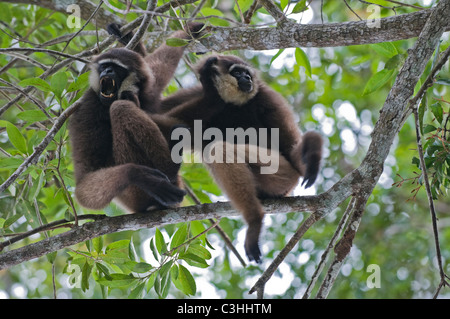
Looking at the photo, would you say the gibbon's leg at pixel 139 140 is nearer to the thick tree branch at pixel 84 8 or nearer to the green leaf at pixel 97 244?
the green leaf at pixel 97 244

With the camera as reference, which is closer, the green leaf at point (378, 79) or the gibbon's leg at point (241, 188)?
the gibbon's leg at point (241, 188)

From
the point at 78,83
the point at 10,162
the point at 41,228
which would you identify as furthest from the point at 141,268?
the point at 78,83

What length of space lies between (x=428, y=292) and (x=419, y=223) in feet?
4.81

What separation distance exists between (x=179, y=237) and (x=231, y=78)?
195cm

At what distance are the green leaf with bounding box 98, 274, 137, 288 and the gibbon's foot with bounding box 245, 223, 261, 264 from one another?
1071 millimetres

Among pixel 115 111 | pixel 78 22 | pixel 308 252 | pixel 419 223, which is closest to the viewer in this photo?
pixel 115 111

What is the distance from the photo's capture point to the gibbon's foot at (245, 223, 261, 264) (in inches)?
175

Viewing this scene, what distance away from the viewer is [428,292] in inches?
350

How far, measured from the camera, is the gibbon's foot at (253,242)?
14.6 feet

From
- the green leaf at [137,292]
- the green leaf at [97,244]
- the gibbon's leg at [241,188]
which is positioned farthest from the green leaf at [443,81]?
the green leaf at [97,244]

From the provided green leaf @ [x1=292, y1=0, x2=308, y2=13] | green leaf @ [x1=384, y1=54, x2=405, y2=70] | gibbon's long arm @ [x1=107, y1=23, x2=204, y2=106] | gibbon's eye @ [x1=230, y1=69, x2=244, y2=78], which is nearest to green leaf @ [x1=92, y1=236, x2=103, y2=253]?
gibbon's long arm @ [x1=107, y1=23, x2=204, y2=106]

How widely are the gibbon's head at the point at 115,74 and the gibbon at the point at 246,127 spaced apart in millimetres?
469
